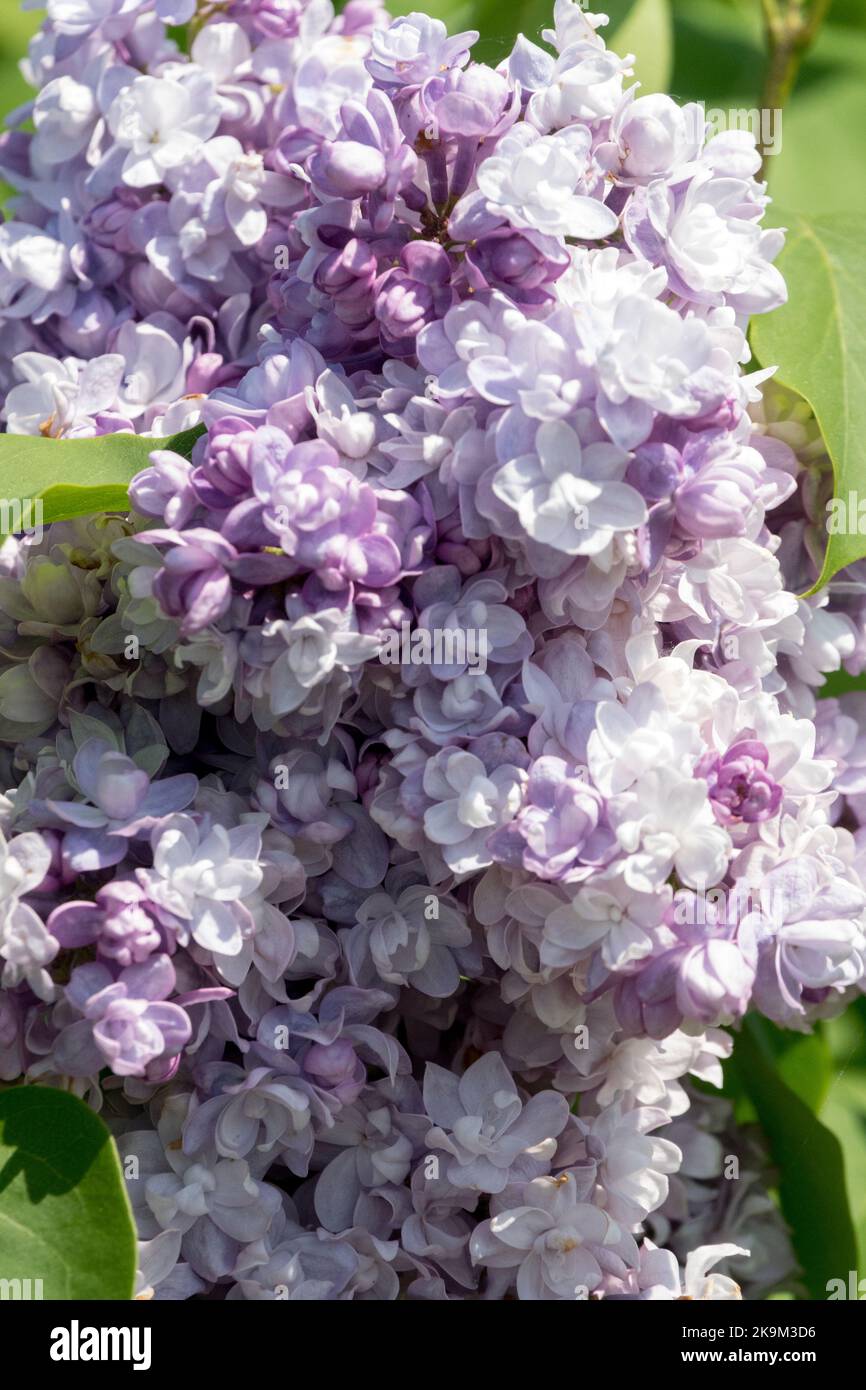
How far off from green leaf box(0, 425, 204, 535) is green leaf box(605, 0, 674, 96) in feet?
1.64

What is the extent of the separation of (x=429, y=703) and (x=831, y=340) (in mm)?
358

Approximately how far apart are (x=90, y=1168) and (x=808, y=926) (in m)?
0.35

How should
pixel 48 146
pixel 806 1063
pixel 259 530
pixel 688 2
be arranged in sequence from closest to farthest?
pixel 259 530, pixel 48 146, pixel 806 1063, pixel 688 2

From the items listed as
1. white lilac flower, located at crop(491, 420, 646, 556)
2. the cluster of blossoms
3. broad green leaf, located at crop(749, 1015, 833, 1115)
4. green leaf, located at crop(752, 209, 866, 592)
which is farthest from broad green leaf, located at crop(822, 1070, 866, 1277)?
white lilac flower, located at crop(491, 420, 646, 556)

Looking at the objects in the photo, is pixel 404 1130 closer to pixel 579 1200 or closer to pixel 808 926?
pixel 579 1200

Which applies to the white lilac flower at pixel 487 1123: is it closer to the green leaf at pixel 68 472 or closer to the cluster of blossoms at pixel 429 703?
the cluster of blossoms at pixel 429 703

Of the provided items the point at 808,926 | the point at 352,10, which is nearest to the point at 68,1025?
the point at 808,926

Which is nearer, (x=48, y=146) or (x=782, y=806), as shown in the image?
(x=782, y=806)

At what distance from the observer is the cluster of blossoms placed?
2.34ft

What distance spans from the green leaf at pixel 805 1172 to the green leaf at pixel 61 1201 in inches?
18.8

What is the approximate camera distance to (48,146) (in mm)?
938

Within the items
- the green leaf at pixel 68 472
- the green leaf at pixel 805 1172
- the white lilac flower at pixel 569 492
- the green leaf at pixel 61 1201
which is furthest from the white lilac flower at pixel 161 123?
the green leaf at pixel 805 1172

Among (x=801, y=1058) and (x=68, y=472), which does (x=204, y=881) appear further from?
(x=801, y=1058)

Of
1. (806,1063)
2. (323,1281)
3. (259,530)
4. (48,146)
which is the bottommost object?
(806,1063)
